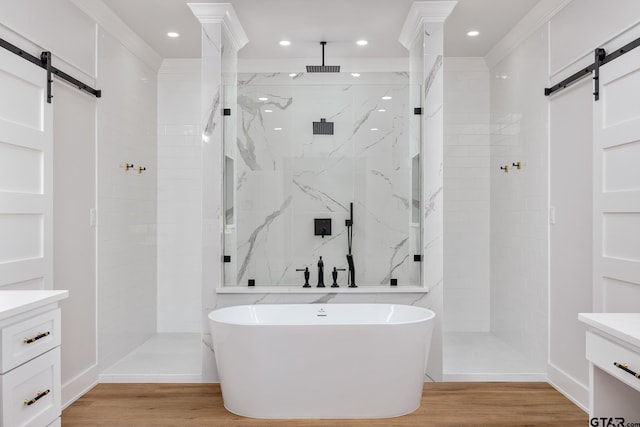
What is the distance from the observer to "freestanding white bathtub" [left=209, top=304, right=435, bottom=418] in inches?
115

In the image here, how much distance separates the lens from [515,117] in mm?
4270

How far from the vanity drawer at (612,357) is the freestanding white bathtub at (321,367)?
1.11m

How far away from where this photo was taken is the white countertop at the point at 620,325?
175cm

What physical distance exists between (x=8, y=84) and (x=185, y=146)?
2.36 m

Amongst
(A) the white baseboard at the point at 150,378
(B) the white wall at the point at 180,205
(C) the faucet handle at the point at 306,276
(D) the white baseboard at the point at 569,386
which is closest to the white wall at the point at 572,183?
(D) the white baseboard at the point at 569,386

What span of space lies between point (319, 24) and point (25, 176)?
2.43 m

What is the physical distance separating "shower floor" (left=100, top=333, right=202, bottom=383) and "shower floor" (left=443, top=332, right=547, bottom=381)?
196cm

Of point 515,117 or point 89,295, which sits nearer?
point 89,295

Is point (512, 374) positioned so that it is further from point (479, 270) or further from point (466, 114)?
point (466, 114)

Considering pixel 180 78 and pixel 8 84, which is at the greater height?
pixel 180 78

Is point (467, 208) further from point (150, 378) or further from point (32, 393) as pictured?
point (32, 393)

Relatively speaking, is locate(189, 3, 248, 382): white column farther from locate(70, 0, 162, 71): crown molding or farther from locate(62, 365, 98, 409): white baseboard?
locate(62, 365, 98, 409): white baseboard

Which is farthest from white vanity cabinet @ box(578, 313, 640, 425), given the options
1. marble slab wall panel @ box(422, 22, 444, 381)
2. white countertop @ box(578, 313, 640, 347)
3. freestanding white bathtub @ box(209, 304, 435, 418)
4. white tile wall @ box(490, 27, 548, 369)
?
white tile wall @ box(490, 27, 548, 369)

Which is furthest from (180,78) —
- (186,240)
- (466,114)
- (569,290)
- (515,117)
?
(569,290)
